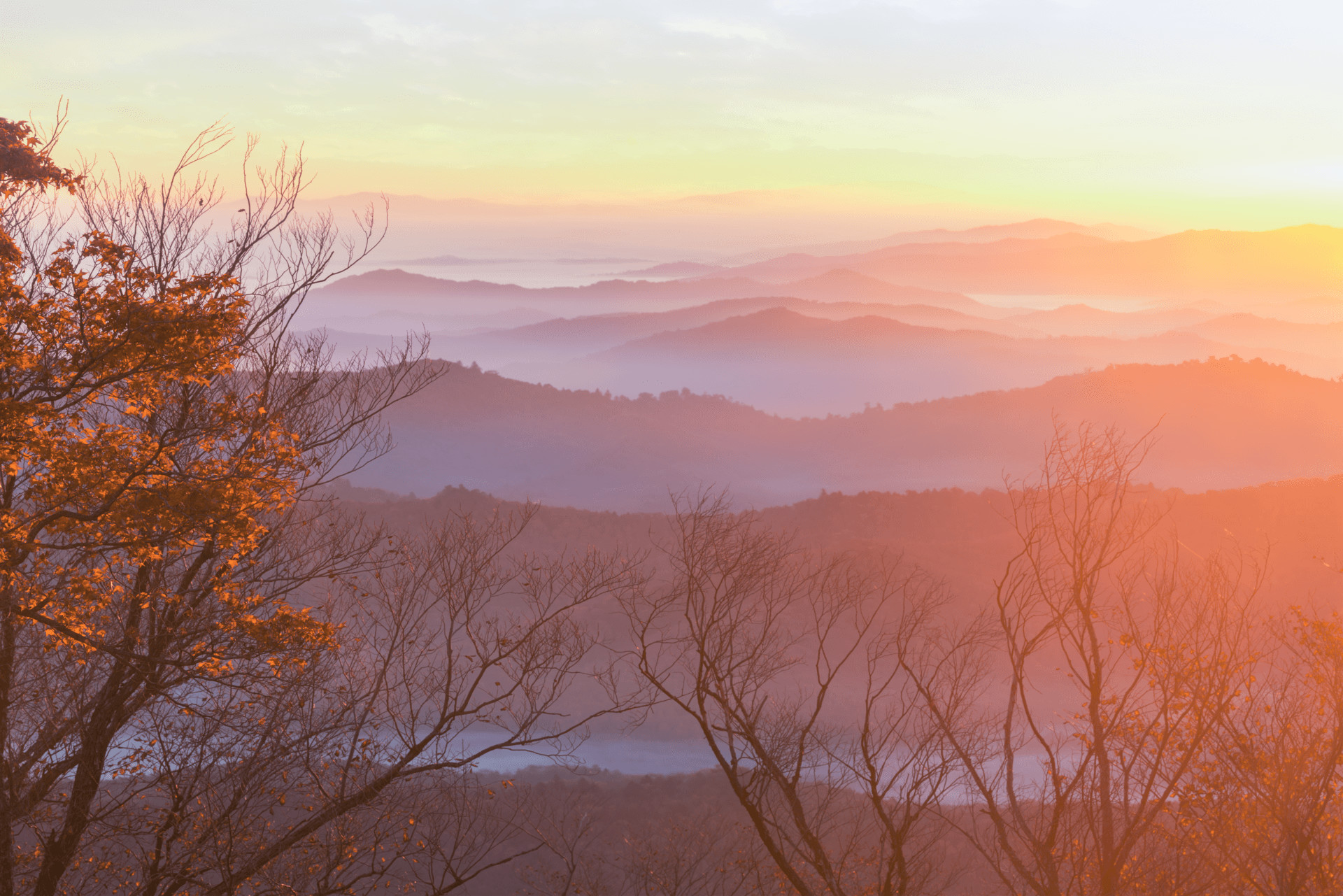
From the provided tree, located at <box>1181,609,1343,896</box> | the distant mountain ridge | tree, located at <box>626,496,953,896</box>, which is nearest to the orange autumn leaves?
tree, located at <box>626,496,953,896</box>

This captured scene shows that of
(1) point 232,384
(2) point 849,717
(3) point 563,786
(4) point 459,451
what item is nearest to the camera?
(1) point 232,384

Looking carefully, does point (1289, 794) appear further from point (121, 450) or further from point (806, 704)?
point (806, 704)

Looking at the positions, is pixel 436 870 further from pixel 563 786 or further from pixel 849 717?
pixel 849 717

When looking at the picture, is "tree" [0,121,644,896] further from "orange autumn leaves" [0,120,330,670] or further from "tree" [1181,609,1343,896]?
"tree" [1181,609,1343,896]

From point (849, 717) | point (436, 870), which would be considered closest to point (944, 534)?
point (849, 717)

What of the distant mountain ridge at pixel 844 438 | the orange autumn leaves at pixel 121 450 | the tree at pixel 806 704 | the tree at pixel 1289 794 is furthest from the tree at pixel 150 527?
the distant mountain ridge at pixel 844 438

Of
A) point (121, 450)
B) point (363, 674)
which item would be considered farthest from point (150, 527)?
point (363, 674)

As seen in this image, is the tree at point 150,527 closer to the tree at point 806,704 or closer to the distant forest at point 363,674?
the distant forest at point 363,674
